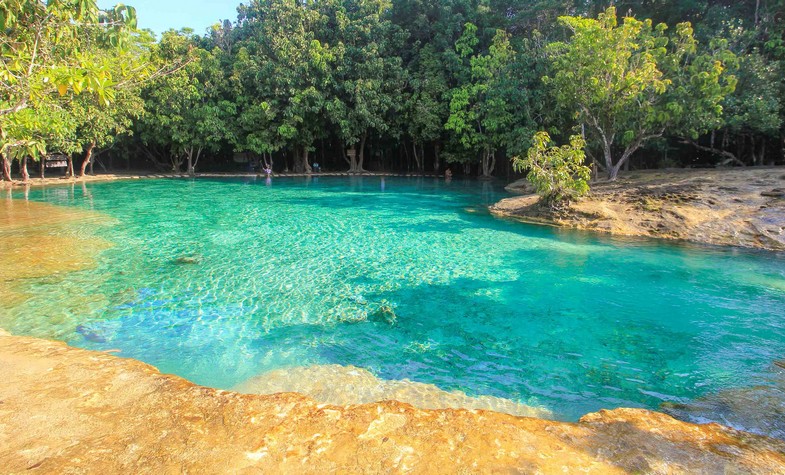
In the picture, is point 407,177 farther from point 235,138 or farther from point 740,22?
point 740,22

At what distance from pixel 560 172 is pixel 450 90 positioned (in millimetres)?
17573

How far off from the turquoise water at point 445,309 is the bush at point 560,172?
247cm

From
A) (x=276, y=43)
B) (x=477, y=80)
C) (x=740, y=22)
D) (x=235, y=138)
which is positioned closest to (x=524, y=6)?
(x=477, y=80)

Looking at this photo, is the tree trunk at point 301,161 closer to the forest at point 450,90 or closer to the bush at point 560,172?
the forest at point 450,90

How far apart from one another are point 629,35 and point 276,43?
21919 mm

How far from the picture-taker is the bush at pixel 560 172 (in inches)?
597

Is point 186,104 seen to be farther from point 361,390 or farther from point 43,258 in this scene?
point 361,390

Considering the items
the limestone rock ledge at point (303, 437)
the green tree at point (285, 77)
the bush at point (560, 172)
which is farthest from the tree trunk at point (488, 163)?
the limestone rock ledge at point (303, 437)

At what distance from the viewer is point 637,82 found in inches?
671

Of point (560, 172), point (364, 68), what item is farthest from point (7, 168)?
point (560, 172)

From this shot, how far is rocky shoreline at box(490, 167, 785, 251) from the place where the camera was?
12.6m

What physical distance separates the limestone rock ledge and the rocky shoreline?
10.7m

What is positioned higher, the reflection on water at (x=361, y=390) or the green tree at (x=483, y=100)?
the green tree at (x=483, y=100)

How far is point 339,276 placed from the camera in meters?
9.45
